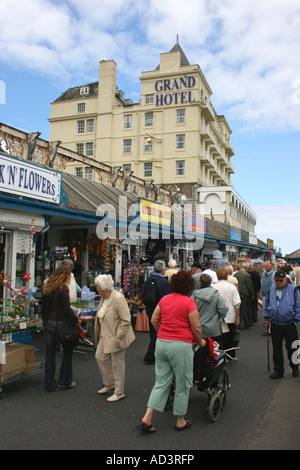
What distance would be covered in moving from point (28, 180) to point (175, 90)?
35.1 m

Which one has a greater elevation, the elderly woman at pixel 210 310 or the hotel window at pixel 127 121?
the hotel window at pixel 127 121

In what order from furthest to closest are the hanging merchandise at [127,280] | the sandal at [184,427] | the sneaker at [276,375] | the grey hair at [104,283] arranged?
1. the hanging merchandise at [127,280]
2. the sneaker at [276,375]
3. the grey hair at [104,283]
4. the sandal at [184,427]

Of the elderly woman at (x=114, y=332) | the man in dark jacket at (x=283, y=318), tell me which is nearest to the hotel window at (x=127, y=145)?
the man in dark jacket at (x=283, y=318)

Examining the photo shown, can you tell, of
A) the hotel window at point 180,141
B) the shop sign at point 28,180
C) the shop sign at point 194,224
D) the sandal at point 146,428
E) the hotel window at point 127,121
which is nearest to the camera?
the sandal at point 146,428

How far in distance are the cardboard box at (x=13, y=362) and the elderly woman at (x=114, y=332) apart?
3.74ft

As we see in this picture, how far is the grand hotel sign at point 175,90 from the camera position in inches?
1539

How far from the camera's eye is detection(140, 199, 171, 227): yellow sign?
1155 cm

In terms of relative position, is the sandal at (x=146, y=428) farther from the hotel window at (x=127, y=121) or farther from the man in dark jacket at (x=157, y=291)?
the hotel window at (x=127, y=121)

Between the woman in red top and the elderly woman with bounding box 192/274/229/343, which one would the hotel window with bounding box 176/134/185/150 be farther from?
the woman in red top

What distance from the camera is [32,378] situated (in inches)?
241

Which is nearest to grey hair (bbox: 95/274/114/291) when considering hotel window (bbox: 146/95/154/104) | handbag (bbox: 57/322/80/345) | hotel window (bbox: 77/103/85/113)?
handbag (bbox: 57/322/80/345)

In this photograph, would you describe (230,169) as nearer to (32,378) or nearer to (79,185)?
(79,185)

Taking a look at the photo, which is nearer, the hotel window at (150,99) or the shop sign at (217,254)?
the shop sign at (217,254)

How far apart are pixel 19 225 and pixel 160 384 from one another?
527 centimetres
